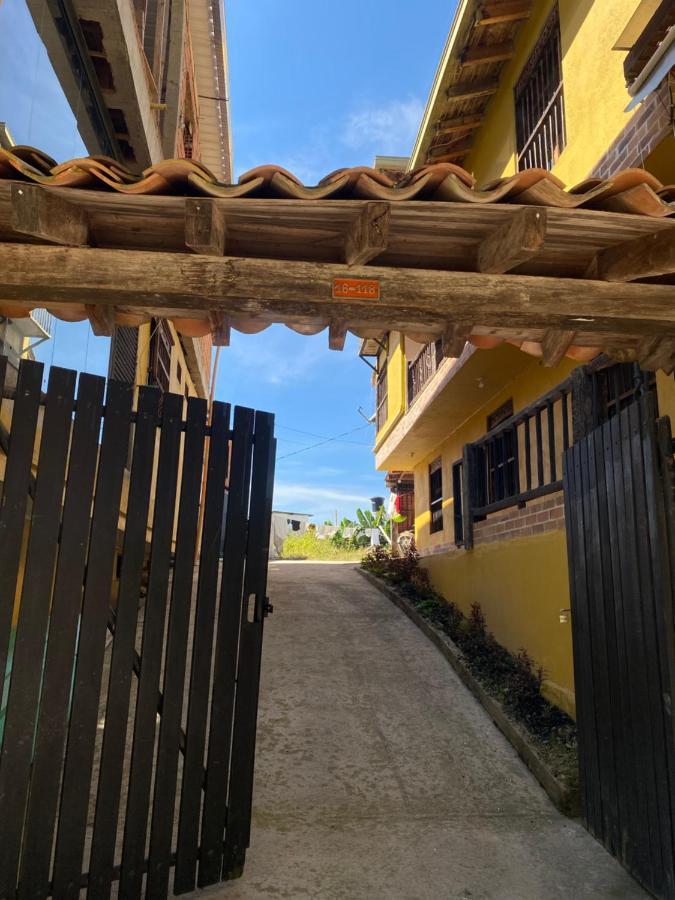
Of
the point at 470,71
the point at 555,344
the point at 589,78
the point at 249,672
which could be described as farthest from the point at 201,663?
the point at 470,71

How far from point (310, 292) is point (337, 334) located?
0.32m

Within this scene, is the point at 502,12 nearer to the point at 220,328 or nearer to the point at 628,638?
the point at 220,328

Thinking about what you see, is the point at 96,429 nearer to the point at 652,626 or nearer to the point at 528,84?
the point at 652,626

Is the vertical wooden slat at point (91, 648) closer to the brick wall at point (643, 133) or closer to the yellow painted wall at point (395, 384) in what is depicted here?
the brick wall at point (643, 133)

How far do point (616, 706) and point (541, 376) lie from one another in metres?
5.02

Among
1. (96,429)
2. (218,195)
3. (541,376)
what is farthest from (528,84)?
(96,429)

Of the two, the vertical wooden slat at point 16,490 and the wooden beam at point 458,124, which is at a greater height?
the wooden beam at point 458,124

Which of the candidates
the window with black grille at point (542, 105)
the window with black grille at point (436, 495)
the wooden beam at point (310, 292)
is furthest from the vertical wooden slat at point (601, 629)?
the window with black grille at point (436, 495)

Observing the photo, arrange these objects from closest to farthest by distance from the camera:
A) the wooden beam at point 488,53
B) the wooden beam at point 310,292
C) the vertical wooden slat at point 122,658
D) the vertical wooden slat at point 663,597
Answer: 1. the vertical wooden slat at point 122,658
2. the wooden beam at point 310,292
3. the vertical wooden slat at point 663,597
4. the wooden beam at point 488,53

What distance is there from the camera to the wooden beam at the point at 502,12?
8125 mm

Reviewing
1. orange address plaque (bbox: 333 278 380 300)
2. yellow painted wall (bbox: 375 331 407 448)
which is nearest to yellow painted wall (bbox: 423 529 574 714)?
orange address plaque (bbox: 333 278 380 300)

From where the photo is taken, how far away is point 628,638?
12.8 ft

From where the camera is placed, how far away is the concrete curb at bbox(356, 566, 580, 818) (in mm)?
4738

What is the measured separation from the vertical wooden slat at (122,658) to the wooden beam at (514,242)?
73.6 inches
